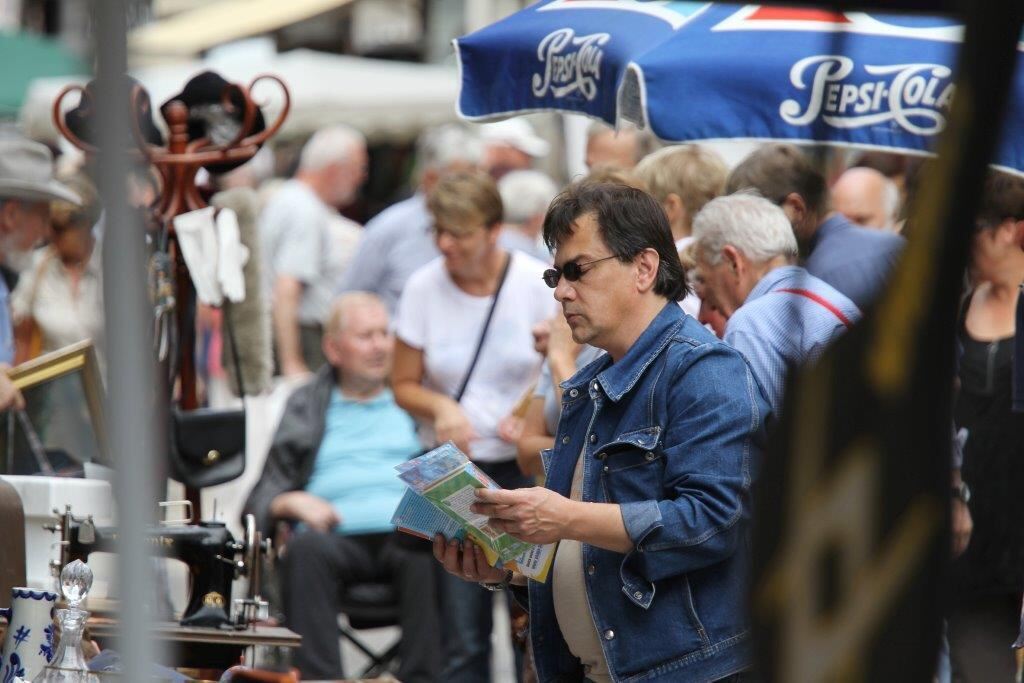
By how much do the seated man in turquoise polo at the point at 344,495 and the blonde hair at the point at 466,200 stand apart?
0.85 metres

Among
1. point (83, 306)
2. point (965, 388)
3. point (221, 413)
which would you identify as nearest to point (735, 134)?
point (965, 388)

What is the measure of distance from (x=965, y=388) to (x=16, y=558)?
275 cm

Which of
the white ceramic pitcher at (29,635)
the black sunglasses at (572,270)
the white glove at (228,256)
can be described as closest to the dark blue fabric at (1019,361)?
the black sunglasses at (572,270)

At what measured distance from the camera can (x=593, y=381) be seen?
11.6 feet

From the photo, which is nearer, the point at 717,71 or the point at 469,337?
the point at 717,71

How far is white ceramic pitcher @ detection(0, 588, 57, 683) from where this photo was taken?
3.26 meters

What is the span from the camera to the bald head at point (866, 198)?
6.57m

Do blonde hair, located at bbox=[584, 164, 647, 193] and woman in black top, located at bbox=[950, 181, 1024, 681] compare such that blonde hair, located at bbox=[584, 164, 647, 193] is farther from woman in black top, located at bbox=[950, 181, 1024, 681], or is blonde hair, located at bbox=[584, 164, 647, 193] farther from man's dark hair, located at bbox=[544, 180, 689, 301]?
man's dark hair, located at bbox=[544, 180, 689, 301]

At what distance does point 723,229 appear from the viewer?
4.45 meters

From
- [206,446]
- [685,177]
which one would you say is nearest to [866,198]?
[685,177]

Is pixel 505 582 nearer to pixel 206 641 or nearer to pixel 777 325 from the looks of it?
pixel 206 641

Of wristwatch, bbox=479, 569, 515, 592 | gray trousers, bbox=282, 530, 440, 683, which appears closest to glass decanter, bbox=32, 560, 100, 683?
wristwatch, bbox=479, 569, 515, 592

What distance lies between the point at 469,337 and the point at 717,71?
1420mm

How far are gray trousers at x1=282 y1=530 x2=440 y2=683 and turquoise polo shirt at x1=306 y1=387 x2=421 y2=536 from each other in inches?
5.4
